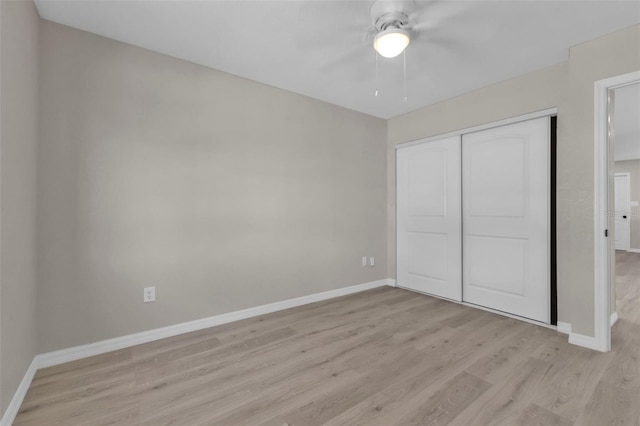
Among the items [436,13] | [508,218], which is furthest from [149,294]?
[508,218]

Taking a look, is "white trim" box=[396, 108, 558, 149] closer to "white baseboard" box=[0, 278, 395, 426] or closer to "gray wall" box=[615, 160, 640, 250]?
"white baseboard" box=[0, 278, 395, 426]

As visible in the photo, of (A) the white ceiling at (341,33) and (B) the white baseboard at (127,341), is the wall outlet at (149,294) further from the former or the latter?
(A) the white ceiling at (341,33)

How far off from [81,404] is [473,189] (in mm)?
3818

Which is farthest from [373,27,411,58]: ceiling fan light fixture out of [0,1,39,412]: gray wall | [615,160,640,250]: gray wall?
[615,160,640,250]: gray wall

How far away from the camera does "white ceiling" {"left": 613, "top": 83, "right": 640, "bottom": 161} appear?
3326 mm

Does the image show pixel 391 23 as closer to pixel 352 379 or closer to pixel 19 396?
pixel 352 379

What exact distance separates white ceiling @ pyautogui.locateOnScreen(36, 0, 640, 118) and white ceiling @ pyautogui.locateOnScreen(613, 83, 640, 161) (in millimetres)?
794

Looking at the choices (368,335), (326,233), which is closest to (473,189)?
(326,233)

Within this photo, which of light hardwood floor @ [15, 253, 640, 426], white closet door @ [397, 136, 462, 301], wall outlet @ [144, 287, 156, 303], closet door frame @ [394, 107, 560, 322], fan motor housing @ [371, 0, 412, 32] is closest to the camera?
light hardwood floor @ [15, 253, 640, 426]

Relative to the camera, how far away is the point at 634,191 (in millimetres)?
7285

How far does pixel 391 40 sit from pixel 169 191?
2149 millimetres

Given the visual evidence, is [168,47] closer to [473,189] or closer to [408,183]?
[408,183]

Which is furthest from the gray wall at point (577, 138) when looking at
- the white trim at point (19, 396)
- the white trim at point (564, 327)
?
the white trim at point (19, 396)

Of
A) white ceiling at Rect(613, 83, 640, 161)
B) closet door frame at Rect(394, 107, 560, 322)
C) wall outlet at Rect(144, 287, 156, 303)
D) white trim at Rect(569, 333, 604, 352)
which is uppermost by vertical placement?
white ceiling at Rect(613, 83, 640, 161)
